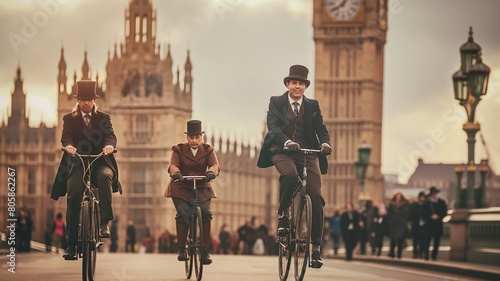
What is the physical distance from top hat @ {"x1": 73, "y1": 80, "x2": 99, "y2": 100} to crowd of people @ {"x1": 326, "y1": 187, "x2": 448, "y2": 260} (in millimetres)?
12850

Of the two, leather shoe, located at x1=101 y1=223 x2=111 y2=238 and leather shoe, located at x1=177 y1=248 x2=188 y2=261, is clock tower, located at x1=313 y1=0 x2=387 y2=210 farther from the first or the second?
leather shoe, located at x1=101 y1=223 x2=111 y2=238

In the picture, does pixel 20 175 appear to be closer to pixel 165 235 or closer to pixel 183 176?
pixel 165 235

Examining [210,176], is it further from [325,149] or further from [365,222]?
[365,222]

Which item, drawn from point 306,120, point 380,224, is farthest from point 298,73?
point 380,224

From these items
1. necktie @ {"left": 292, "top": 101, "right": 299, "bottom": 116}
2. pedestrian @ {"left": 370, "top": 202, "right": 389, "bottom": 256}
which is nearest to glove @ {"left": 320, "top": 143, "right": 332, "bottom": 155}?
necktie @ {"left": 292, "top": 101, "right": 299, "bottom": 116}

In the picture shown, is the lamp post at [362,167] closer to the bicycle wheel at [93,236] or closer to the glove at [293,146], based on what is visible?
the glove at [293,146]

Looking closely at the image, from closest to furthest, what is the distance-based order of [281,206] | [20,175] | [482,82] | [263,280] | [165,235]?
[281,206], [263,280], [482,82], [165,235], [20,175]

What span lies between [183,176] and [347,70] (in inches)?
2615

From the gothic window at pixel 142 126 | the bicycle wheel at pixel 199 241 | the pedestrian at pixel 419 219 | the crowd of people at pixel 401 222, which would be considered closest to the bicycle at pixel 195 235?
the bicycle wheel at pixel 199 241

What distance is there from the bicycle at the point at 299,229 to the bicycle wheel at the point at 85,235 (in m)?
1.78

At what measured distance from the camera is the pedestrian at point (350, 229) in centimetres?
2950

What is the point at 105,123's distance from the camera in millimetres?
12984

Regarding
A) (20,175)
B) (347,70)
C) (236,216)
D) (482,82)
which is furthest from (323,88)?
(482,82)

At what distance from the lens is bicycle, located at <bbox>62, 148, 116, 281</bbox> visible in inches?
487
